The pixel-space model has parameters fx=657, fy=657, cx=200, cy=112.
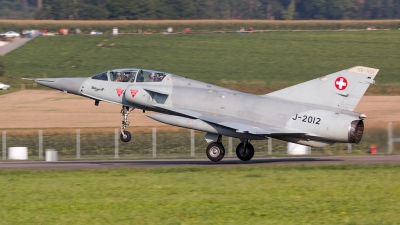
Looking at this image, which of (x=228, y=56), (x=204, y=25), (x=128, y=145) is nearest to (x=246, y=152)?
(x=128, y=145)

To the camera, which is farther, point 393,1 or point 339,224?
point 393,1

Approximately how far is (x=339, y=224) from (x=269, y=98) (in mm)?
11898

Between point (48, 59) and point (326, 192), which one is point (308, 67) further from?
point (326, 192)

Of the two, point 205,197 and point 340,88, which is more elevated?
point 340,88

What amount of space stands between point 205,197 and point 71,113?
29.8 metres

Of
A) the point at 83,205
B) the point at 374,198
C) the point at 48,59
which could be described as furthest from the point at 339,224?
the point at 48,59

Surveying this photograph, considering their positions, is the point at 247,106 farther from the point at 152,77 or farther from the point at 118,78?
the point at 118,78

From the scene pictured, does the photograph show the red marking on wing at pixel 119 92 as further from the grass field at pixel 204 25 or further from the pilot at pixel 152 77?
the grass field at pixel 204 25

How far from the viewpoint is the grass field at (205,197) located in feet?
38.4

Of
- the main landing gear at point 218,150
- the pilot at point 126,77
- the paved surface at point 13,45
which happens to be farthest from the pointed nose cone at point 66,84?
the paved surface at point 13,45

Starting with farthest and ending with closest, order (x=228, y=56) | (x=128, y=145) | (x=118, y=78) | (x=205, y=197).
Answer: (x=228, y=56), (x=128, y=145), (x=118, y=78), (x=205, y=197)

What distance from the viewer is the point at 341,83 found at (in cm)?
2167

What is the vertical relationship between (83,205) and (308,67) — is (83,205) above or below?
below

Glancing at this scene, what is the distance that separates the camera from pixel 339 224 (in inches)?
439
